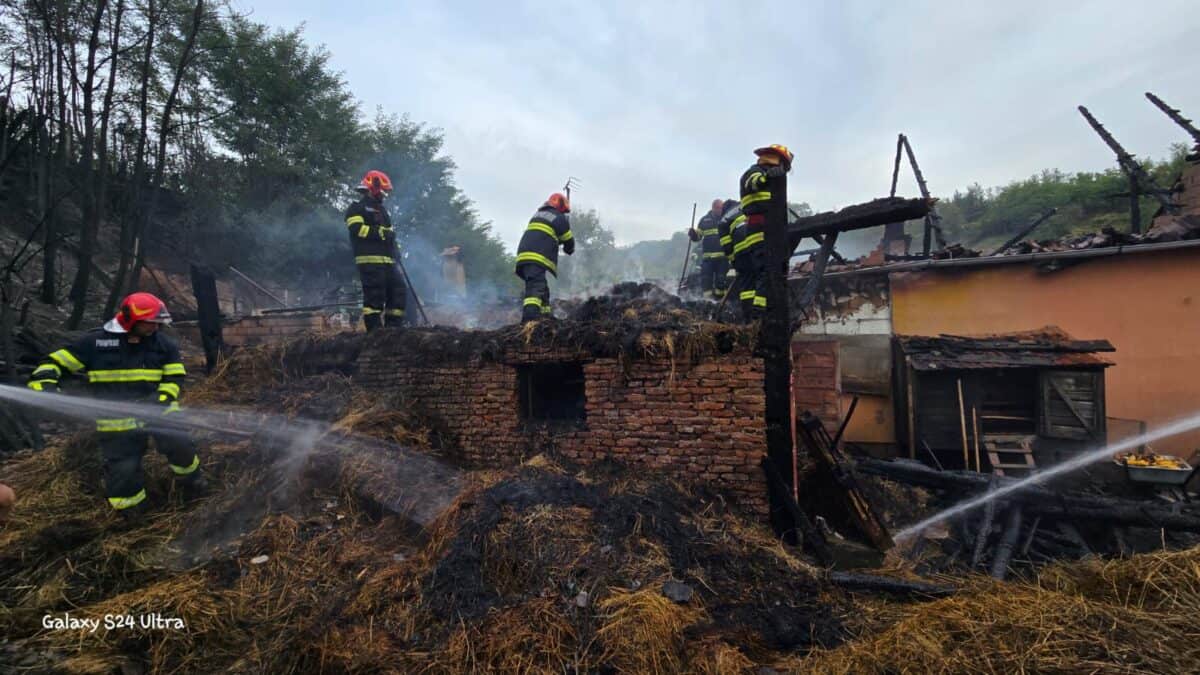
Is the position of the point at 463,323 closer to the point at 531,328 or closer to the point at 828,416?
the point at 531,328

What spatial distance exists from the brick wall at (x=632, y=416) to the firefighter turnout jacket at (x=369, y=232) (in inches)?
65.2

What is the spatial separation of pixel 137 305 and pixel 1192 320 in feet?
48.4

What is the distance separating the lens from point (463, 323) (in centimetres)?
1115

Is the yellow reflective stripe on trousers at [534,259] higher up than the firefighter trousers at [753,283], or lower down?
higher up

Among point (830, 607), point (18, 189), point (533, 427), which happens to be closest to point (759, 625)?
point (830, 607)

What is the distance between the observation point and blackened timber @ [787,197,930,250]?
15.5 feet

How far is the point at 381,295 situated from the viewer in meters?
6.69

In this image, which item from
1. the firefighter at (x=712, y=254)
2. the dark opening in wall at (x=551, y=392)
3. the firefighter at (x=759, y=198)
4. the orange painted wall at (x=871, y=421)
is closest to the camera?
the firefighter at (x=759, y=198)

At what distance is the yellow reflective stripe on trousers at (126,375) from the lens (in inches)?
163

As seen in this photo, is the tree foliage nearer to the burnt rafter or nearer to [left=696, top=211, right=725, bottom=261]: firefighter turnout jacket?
[left=696, top=211, right=725, bottom=261]: firefighter turnout jacket

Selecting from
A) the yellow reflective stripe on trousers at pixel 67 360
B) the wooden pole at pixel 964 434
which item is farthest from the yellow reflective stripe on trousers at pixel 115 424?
the wooden pole at pixel 964 434

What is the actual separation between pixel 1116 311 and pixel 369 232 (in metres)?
12.6

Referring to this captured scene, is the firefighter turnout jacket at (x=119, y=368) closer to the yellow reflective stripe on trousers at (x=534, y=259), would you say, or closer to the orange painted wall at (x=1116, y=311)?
the yellow reflective stripe on trousers at (x=534, y=259)

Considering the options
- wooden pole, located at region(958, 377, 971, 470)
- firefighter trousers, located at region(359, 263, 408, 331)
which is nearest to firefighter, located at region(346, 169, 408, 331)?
firefighter trousers, located at region(359, 263, 408, 331)
